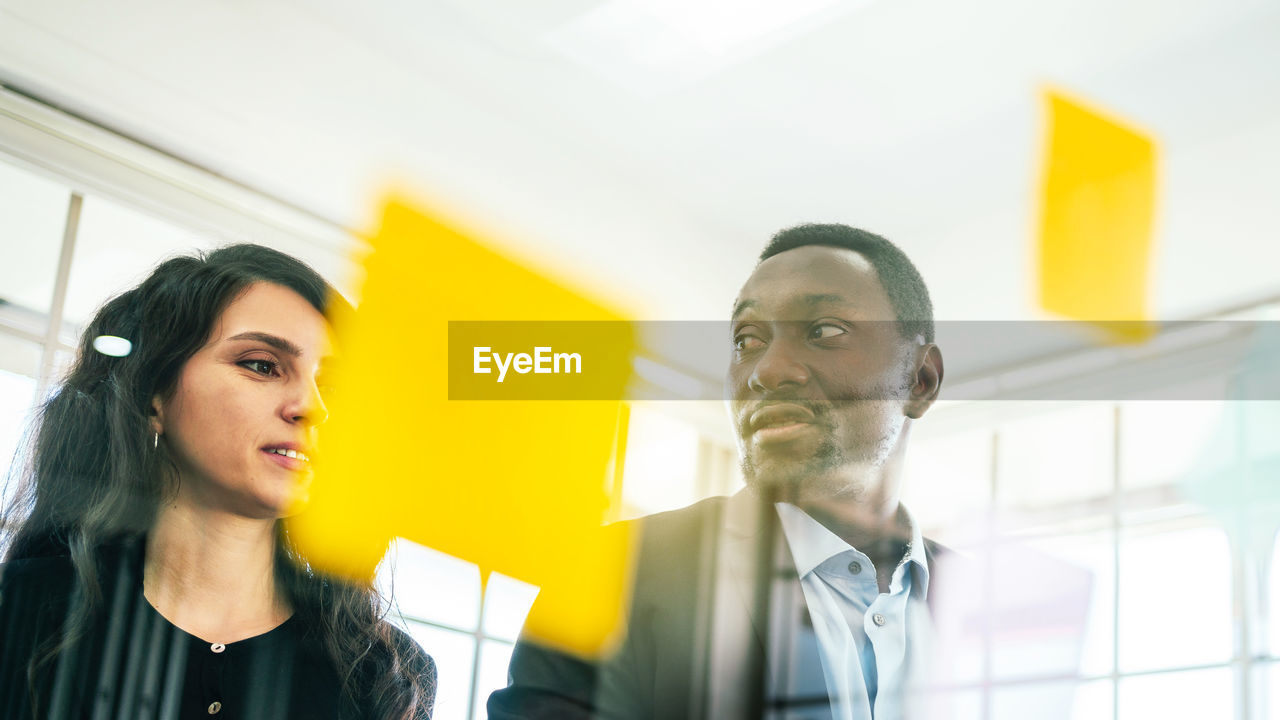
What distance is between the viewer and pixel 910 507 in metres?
1.22

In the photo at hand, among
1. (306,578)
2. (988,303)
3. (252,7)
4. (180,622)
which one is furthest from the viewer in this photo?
(252,7)

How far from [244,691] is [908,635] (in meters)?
0.74

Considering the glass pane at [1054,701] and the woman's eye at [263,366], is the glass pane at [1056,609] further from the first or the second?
the woman's eye at [263,366]

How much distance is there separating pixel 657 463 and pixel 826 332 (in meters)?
0.29

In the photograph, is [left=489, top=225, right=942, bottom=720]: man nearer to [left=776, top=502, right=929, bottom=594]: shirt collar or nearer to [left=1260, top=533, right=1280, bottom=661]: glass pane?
[left=776, top=502, right=929, bottom=594]: shirt collar

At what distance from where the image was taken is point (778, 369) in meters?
1.19

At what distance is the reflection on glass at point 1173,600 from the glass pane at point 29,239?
51.1 inches

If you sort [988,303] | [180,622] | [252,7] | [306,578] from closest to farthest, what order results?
[180,622] < [306,578] < [988,303] < [252,7]

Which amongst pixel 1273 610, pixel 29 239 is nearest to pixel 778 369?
pixel 1273 610

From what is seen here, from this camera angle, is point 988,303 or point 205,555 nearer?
point 205,555

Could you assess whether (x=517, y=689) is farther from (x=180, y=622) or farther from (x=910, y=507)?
(x=910, y=507)

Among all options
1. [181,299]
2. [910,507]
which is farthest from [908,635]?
[181,299]

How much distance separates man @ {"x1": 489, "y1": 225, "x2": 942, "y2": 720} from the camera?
1.14 meters

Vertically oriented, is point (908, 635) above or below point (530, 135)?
below
